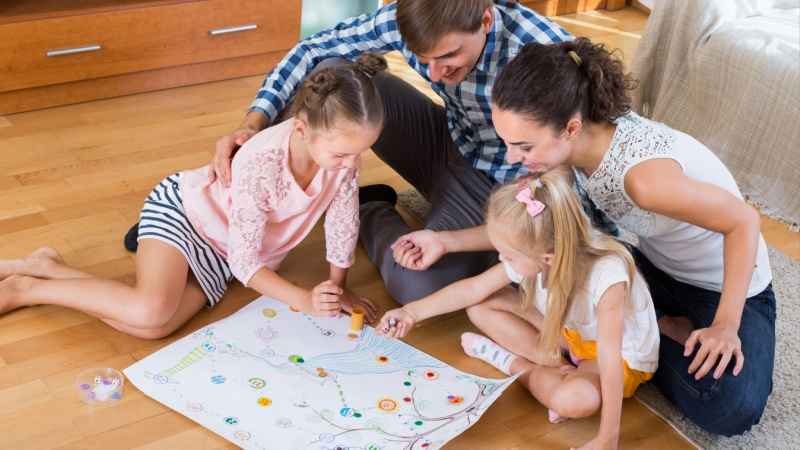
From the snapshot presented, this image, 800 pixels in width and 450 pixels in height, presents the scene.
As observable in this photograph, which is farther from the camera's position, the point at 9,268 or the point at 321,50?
the point at 321,50

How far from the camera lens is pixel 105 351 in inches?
68.8

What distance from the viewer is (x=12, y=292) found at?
5.89ft

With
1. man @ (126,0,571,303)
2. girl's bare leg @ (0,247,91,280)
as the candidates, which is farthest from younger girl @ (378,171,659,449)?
girl's bare leg @ (0,247,91,280)

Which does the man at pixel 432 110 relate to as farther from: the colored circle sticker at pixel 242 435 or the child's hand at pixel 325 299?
the colored circle sticker at pixel 242 435

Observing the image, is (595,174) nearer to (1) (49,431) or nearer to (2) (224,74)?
(1) (49,431)

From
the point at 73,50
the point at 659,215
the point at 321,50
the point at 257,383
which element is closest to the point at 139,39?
the point at 73,50

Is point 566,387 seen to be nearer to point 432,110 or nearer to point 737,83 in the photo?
point 432,110

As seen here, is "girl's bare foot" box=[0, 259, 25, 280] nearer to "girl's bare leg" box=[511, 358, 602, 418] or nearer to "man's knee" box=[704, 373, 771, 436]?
"girl's bare leg" box=[511, 358, 602, 418]

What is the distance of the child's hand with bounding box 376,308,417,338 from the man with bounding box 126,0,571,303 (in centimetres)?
9

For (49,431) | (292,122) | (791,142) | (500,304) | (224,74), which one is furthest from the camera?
(224,74)

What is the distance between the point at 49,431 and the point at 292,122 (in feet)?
2.15

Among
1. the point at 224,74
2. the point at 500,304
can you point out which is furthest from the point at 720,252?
the point at 224,74

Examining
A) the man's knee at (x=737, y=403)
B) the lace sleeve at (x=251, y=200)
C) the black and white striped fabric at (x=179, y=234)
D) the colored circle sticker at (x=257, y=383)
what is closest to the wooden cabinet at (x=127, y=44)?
the black and white striped fabric at (x=179, y=234)

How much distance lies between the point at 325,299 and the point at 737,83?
1360 mm
